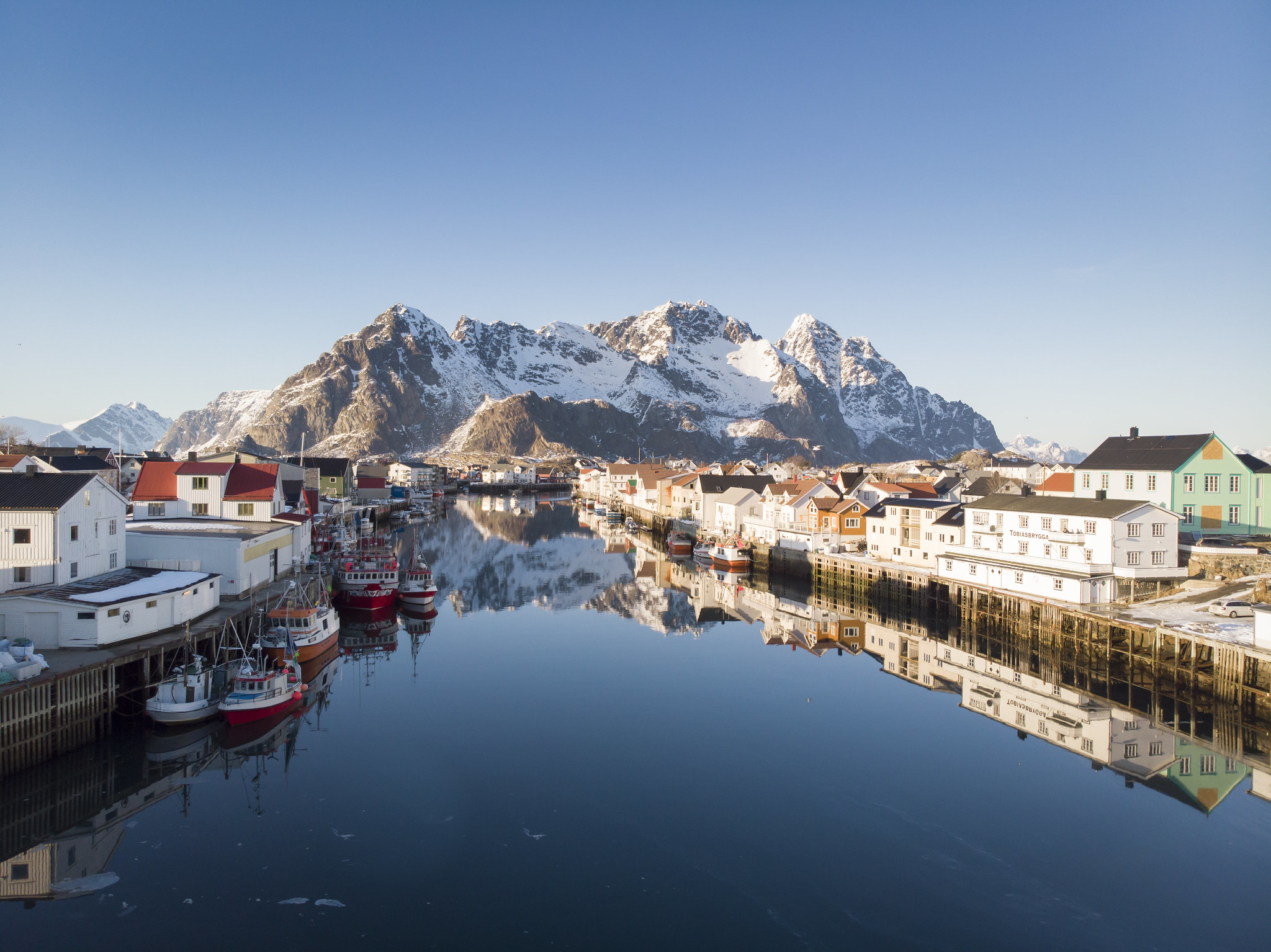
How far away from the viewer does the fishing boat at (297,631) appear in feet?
85.5

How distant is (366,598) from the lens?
37.0m

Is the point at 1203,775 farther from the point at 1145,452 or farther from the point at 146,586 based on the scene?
the point at 146,586

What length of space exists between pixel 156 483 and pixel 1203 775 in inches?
1750

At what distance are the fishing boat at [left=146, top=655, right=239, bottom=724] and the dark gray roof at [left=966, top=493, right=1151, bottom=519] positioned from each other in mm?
33268

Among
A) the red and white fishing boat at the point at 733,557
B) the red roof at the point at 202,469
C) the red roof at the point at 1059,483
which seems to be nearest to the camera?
the red roof at the point at 202,469

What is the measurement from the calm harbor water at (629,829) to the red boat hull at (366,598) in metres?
10.2

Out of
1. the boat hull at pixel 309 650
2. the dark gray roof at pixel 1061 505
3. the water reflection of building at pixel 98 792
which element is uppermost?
the dark gray roof at pixel 1061 505

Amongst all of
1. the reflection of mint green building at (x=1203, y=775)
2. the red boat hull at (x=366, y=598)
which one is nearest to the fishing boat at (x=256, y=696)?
the red boat hull at (x=366, y=598)

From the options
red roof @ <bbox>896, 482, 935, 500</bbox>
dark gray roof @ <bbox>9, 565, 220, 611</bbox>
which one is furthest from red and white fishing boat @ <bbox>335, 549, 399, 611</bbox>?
red roof @ <bbox>896, 482, 935, 500</bbox>

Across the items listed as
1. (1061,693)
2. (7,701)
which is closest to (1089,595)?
(1061,693)

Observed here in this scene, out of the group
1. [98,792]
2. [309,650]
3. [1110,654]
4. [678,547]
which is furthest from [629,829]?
[678,547]

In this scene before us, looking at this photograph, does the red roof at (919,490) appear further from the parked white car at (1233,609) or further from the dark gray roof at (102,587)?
the dark gray roof at (102,587)

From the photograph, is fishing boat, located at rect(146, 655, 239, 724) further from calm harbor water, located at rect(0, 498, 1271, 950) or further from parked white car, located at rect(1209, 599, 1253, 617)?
parked white car, located at rect(1209, 599, 1253, 617)

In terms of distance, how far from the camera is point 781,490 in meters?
60.2
